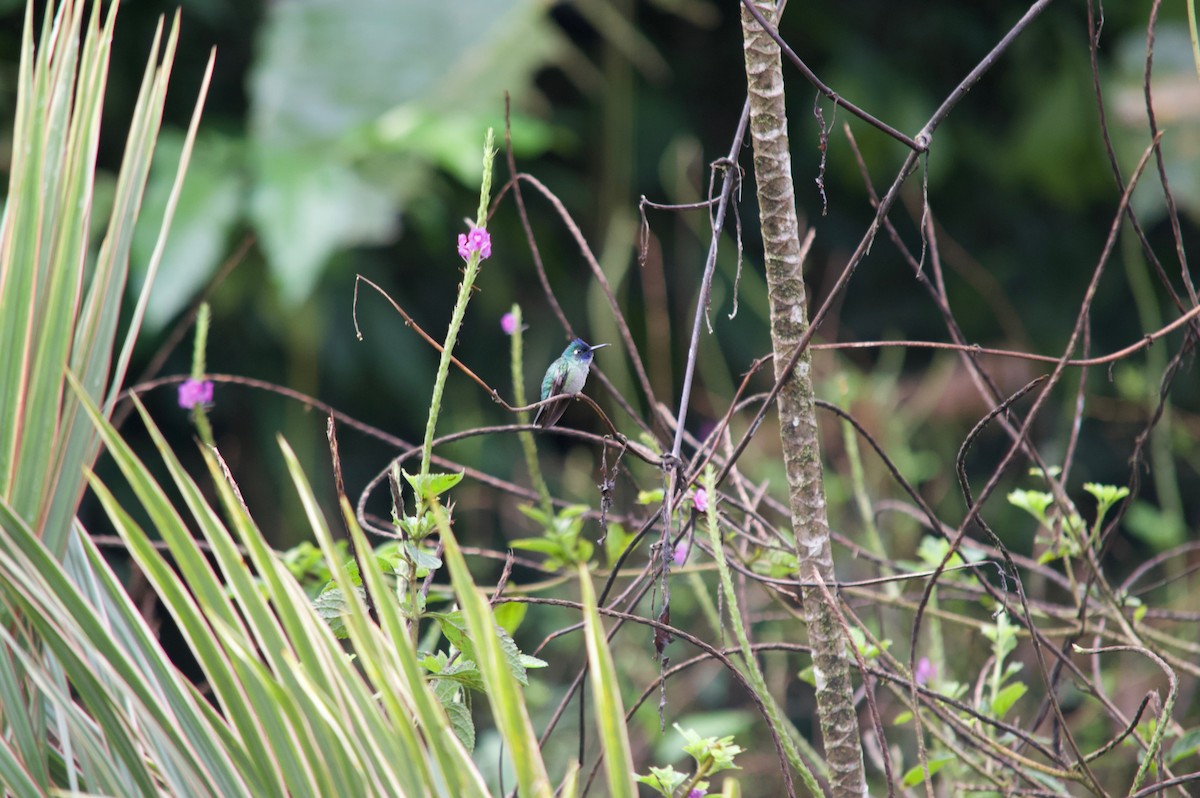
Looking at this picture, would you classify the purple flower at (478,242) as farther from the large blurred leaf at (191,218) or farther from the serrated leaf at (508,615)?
the large blurred leaf at (191,218)

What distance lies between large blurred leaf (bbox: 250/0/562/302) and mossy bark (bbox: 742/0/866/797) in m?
2.14

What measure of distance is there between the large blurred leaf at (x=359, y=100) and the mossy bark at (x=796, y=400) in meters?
2.14

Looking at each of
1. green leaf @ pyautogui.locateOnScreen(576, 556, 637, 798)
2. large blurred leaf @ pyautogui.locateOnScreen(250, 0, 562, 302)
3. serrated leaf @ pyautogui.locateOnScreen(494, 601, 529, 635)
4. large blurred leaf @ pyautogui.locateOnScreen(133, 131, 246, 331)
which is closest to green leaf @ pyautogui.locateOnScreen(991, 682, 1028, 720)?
serrated leaf @ pyautogui.locateOnScreen(494, 601, 529, 635)

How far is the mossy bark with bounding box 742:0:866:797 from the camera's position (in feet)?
3.09

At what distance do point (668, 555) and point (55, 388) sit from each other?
525mm

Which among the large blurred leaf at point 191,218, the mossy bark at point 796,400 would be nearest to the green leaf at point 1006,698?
the mossy bark at point 796,400

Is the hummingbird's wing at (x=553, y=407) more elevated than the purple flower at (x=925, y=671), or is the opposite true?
the hummingbird's wing at (x=553, y=407)

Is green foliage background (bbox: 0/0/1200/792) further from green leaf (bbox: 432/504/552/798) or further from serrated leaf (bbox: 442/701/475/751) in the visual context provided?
green leaf (bbox: 432/504/552/798)

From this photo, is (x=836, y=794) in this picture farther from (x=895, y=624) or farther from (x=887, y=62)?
A: (x=887, y=62)

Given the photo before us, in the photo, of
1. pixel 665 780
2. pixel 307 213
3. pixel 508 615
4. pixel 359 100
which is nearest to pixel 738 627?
pixel 665 780

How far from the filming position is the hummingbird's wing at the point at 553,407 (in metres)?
1.35

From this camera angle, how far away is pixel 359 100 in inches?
149

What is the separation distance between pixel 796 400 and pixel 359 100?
125 inches

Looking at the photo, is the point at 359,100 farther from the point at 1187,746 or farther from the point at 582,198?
the point at 1187,746
